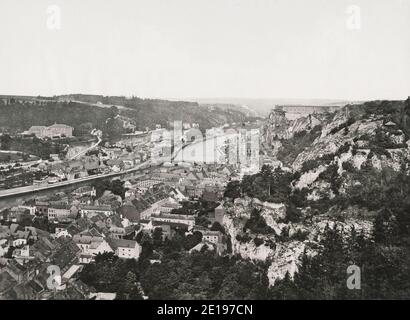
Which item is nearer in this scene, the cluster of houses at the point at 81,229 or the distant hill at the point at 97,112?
the cluster of houses at the point at 81,229

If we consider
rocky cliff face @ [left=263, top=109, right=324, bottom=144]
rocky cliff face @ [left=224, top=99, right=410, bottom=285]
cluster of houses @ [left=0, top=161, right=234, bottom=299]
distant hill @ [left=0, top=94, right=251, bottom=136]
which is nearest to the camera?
cluster of houses @ [left=0, top=161, right=234, bottom=299]

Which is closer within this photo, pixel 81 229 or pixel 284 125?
pixel 81 229

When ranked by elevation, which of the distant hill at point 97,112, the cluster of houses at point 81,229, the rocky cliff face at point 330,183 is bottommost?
the cluster of houses at point 81,229

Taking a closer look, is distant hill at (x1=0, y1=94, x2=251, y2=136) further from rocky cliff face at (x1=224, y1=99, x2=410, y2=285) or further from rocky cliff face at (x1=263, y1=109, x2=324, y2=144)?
rocky cliff face at (x1=224, y1=99, x2=410, y2=285)

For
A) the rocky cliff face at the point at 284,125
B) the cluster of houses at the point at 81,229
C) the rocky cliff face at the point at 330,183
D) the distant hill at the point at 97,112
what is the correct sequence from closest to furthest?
the cluster of houses at the point at 81,229, the rocky cliff face at the point at 330,183, the rocky cliff face at the point at 284,125, the distant hill at the point at 97,112

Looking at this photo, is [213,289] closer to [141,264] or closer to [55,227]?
[141,264]

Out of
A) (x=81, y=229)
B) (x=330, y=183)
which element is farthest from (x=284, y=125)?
(x=81, y=229)

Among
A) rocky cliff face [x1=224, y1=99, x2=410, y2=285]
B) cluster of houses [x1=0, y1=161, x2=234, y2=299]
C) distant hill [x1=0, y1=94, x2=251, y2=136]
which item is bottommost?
cluster of houses [x1=0, y1=161, x2=234, y2=299]

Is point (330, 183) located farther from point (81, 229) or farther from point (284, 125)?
point (284, 125)

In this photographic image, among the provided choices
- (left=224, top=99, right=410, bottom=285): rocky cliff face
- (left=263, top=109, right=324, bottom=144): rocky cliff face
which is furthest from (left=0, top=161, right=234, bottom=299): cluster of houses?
(left=263, top=109, right=324, bottom=144): rocky cliff face

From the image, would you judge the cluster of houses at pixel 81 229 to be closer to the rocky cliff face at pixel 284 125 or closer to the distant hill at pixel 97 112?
the rocky cliff face at pixel 284 125

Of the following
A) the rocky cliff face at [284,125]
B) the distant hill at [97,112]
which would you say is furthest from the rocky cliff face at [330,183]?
the distant hill at [97,112]

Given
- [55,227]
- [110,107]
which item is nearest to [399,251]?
[55,227]
